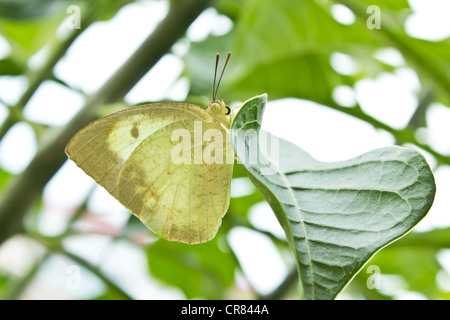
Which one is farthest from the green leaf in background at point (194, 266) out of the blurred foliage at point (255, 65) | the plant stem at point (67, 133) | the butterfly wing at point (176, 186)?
the plant stem at point (67, 133)

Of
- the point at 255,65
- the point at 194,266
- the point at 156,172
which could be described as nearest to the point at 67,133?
the point at 156,172

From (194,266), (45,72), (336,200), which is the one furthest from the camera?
(194,266)

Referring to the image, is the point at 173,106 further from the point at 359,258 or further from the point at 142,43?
the point at 359,258

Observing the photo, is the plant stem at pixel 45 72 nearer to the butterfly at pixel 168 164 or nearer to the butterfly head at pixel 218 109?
the butterfly at pixel 168 164

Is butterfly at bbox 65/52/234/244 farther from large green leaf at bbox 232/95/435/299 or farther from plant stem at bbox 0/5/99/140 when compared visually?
large green leaf at bbox 232/95/435/299

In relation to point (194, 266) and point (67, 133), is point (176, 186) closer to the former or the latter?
point (67, 133)
